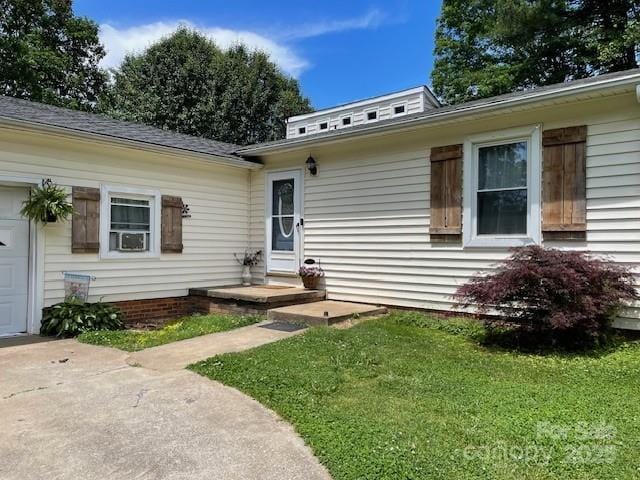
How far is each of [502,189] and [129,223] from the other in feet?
19.3

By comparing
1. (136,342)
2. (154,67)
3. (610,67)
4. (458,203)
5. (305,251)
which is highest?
(154,67)

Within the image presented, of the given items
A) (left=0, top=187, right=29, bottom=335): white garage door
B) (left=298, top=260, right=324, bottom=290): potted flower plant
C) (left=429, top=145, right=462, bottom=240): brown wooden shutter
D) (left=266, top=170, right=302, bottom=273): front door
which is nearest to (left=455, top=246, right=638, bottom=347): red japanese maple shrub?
(left=429, top=145, right=462, bottom=240): brown wooden shutter

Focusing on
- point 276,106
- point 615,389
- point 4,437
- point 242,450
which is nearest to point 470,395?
point 615,389

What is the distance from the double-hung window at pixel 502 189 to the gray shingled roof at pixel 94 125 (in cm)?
468

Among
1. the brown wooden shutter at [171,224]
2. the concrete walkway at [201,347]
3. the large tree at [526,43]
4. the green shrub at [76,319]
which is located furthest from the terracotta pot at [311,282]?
the large tree at [526,43]

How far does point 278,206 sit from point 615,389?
21.6ft

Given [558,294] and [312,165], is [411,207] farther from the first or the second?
[558,294]

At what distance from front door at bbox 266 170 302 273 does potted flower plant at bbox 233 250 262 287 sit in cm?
34

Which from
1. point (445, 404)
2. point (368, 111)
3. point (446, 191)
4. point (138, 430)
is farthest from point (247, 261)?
point (368, 111)

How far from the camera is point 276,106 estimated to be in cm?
2289

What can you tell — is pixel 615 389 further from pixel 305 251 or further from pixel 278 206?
pixel 278 206

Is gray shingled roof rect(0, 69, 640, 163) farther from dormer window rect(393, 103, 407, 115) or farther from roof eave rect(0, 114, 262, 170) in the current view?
dormer window rect(393, 103, 407, 115)

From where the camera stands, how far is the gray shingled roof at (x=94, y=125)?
673 centimetres

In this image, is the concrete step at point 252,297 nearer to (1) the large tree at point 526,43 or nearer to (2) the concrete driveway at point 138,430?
(2) the concrete driveway at point 138,430
